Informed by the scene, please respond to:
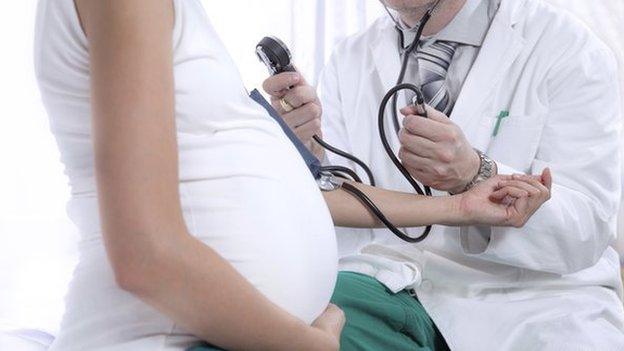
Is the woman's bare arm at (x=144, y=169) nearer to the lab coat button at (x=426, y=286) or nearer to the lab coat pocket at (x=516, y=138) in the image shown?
the lab coat button at (x=426, y=286)

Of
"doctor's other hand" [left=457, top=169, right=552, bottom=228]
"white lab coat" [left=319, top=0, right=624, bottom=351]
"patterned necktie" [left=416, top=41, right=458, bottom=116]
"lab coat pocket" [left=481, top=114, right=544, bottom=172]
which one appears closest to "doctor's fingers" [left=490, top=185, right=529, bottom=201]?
"doctor's other hand" [left=457, top=169, right=552, bottom=228]

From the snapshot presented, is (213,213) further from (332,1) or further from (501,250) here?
(332,1)

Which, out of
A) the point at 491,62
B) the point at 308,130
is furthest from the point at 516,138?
the point at 308,130

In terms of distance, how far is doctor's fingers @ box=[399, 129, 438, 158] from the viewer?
137 cm

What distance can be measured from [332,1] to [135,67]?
1652 millimetres

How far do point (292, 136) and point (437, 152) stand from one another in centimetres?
27

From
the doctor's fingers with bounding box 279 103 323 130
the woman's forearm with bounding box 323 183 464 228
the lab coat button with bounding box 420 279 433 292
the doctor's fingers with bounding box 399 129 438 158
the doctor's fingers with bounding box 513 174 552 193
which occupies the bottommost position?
the lab coat button with bounding box 420 279 433 292

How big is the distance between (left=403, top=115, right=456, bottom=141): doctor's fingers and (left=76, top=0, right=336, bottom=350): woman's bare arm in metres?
0.57

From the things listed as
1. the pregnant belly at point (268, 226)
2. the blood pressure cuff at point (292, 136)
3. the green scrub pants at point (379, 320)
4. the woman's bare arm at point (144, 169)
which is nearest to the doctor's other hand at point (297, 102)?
the blood pressure cuff at point (292, 136)

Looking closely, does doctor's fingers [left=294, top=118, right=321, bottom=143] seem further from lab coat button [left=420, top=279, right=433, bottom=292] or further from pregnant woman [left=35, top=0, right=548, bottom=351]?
pregnant woman [left=35, top=0, right=548, bottom=351]

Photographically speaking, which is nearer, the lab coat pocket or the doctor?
the doctor

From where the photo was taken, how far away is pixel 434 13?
1708 millimetres

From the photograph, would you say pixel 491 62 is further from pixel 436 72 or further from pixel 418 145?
pixel 418 145

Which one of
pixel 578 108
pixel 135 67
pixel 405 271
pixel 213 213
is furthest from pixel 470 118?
pixel 135 67
